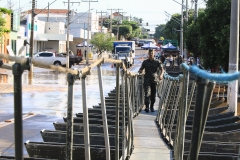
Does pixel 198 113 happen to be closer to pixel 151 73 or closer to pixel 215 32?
pixel 151 73

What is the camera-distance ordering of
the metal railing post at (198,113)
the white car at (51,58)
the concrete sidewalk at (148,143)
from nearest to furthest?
the metal railing post at (198,113)
the concrete sidewalk at (148,143)
the white car at (51,58)

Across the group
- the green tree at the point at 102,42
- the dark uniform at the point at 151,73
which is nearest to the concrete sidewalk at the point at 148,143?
the dark uniform at the point at 151,73

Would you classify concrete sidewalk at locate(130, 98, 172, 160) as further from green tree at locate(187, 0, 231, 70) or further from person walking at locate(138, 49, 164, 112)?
green tree at locate(187, 0, 231, 70)

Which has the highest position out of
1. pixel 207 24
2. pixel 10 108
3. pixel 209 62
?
pixel 207 24

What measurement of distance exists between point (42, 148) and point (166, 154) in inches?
88.0

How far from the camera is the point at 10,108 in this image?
55.3 feet

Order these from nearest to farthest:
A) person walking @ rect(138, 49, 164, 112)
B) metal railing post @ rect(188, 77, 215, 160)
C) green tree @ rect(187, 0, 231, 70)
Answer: metal railing post @ rect(188, 77, 215, 160) → person walking @ rect(138, 49, 164, 112) → green tree @ rect(187, 0, 231, 70)

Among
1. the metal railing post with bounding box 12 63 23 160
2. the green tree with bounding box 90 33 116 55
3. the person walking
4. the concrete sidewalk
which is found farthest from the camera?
the green tree with bounding box 90 33 116 55

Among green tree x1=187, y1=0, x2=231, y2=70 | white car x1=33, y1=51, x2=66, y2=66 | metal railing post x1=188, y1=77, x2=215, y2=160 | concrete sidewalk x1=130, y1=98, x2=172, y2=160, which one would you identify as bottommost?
concrete sidewalk x1=130, y1=98, x2=172, y2=160

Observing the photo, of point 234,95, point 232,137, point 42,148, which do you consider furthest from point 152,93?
point 42,148

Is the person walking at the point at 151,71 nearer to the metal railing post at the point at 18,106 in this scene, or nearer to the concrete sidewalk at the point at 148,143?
the concrete sidewalk at the point at 148,143

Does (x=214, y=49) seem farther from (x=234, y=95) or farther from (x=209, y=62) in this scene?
(x=234, y=95)

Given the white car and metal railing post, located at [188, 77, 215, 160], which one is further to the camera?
the white car

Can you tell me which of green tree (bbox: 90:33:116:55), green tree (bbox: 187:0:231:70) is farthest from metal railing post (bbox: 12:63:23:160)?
green tree (bbox: 90:33:116:55)
